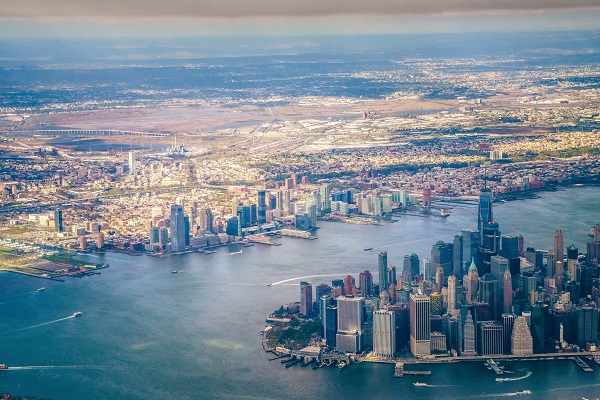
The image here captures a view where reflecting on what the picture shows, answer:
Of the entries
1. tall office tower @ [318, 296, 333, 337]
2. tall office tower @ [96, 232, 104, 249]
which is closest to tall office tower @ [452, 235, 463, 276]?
tall office tower @ [318, 296, 333, 337]

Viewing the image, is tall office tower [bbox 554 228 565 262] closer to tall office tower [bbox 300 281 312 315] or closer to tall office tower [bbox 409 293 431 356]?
tall office tower [bbox 409 293 431 356]

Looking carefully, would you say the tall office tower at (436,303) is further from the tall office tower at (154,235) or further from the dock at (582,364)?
the tall office tower at (154,235)

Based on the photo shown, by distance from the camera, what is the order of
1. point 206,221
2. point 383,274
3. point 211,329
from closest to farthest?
point 211,329, point 383,274, point 206,221

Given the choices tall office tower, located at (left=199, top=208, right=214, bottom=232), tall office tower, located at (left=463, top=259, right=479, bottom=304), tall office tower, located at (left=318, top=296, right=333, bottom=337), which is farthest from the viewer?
tall office tower, located at (left=199, top=208, right=214, bottom=232)

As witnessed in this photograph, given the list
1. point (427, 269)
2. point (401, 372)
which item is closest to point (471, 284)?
point (427, 269)

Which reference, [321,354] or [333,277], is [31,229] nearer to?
[333,277]

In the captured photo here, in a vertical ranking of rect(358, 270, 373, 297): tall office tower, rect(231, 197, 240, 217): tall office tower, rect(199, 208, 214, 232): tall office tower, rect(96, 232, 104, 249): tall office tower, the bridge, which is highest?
the bridge

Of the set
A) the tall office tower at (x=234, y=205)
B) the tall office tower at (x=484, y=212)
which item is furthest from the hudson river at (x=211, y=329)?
the tall office tower at (x=234, y=205)

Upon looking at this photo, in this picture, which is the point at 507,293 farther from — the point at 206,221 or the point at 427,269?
the point at 206,221
